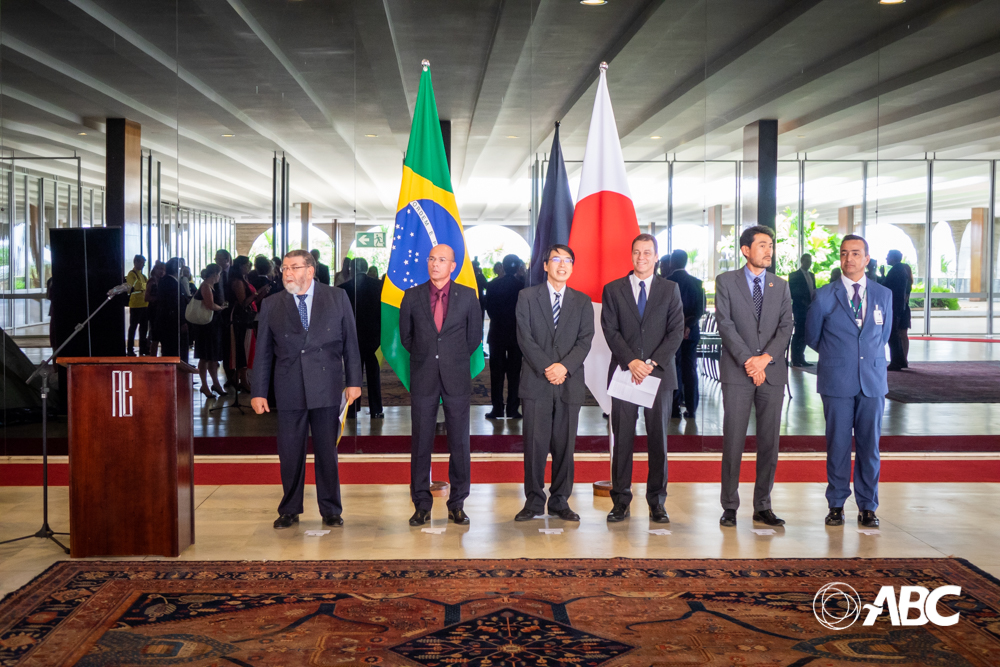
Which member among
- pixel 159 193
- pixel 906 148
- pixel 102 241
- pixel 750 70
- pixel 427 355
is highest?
pixel 750 70

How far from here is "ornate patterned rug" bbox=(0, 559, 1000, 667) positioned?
117 inches

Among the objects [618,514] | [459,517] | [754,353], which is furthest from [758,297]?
[459,517]

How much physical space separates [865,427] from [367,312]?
4.06 metres

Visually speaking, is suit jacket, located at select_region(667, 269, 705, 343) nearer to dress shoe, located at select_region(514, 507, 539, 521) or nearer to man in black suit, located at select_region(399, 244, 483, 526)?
man in black suit, located at select_region(399, 244, 483, 526)

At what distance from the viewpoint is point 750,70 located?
271 inches

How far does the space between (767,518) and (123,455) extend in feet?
11.8

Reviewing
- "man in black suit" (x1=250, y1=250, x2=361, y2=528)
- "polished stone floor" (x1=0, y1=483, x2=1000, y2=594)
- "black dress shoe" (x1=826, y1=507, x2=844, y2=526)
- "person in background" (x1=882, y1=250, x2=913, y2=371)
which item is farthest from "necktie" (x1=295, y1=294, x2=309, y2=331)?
"person in background" (x1=882, y1=250, x2=913, y2=371)

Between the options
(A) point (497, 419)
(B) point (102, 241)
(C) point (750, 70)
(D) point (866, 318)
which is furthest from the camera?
(A) point (497, 419)

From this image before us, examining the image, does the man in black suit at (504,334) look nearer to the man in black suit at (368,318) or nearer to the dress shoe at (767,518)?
the man in black suit at (368,318)

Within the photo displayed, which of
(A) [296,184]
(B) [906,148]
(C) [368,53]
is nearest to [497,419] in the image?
(A) [296,184]

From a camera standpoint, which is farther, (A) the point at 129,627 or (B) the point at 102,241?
(B) the point at 102,241

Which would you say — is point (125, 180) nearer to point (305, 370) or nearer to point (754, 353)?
point (305, 370)

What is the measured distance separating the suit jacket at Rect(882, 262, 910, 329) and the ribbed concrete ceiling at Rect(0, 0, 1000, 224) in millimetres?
1013

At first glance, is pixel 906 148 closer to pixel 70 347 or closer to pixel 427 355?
pixel 427 355
